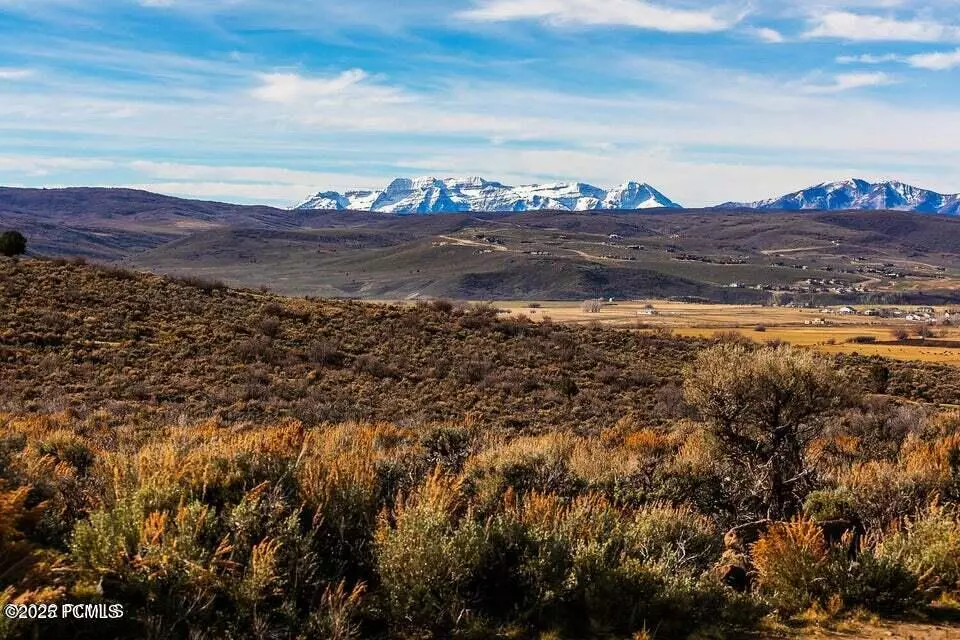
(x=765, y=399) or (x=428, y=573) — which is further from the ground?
(x=765, y=399)

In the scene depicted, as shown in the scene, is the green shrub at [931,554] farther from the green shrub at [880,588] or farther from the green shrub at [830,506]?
the green shrub at [830,506]

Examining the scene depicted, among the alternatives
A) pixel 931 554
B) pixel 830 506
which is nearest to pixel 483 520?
pixel 931 554

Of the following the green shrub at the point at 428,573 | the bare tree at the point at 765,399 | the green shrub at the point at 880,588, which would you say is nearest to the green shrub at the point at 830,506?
the bare tree at the point at 765,399

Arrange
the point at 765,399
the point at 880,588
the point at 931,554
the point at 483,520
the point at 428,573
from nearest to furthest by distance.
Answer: the point at 428,573
the point at 880,588
the point at 931,554
the point at 483,520
the point at 765,399

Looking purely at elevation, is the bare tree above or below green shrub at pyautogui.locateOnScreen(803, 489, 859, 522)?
above

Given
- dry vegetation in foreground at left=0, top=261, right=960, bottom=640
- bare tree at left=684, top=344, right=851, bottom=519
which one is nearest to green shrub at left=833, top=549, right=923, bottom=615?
dry vegetation in foreground at left=0, top=261, right=960, bottom=640

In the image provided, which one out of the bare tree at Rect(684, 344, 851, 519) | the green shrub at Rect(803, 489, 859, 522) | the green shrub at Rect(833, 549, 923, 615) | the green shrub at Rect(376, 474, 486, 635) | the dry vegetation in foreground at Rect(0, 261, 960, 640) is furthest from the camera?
the bare tree at Rect(684, 344, 851, 519)

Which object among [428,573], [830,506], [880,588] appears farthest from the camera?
[830,506]

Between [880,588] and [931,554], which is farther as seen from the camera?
[931,554]

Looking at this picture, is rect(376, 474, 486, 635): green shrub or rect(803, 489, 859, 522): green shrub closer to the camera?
rect(376, 474, 486, 635): green shrub

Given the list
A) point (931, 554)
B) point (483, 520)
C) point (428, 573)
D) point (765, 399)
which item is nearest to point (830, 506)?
point (931, 554)

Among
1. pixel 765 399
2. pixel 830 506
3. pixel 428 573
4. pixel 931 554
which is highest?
pixel 765 399

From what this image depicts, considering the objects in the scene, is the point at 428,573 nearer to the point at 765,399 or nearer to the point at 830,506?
the point at 830,506

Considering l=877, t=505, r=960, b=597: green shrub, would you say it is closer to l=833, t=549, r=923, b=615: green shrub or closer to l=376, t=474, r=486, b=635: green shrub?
l=833, t=549, r=923, b=615: green shrub
